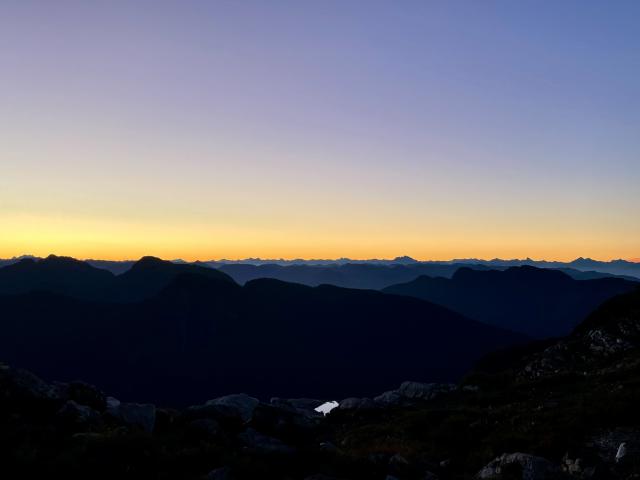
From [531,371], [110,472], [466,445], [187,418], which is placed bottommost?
[531,371]

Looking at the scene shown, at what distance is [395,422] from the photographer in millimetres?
35562

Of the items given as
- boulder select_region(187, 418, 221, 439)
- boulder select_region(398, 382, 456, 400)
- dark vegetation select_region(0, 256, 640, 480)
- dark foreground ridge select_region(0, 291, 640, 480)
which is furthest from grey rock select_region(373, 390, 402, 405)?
boulder select_region(187, 418, 221, 439)

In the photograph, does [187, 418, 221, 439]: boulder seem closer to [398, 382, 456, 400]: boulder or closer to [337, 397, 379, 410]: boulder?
[337, 397, 379, 410]: boulder

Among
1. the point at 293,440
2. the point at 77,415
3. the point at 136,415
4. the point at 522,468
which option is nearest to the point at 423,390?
the point at 293,440

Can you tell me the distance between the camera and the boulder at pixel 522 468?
17.5 metres

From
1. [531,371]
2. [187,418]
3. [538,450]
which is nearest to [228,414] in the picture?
A: [187,418]

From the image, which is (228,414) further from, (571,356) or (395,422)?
(571,356)

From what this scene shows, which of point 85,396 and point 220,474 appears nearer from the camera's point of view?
point 220,474

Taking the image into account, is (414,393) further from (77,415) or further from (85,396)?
(77,415)

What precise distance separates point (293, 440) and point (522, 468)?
45.9 ft

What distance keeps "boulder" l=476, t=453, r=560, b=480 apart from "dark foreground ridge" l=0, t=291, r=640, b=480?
0.05 meters

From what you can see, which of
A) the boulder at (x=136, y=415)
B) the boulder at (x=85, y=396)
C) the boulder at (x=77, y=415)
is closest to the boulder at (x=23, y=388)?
the boulder at (x=85, y=396)

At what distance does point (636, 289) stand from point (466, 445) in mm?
100429

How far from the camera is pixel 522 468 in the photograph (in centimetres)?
1825
